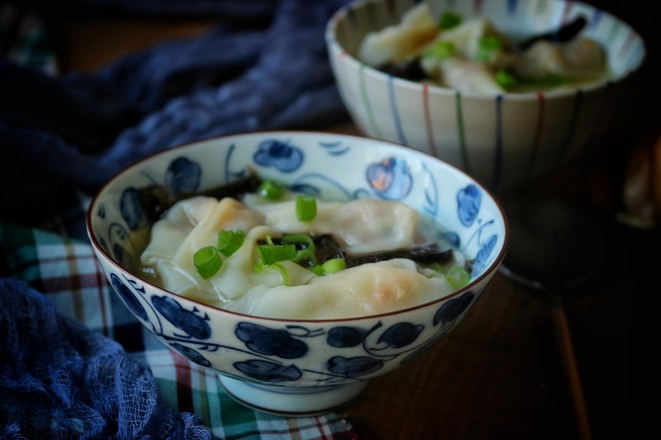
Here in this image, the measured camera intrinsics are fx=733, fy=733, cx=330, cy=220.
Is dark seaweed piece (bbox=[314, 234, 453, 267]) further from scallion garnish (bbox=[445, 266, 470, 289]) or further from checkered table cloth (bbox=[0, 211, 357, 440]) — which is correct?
checkered table cloth (bbox=[0, 211, 357, 440])

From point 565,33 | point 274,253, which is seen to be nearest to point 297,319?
point 274,253

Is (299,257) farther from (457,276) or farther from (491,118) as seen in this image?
(491,118)

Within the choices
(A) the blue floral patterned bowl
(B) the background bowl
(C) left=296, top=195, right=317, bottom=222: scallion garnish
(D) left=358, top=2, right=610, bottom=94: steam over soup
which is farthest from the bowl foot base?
(D) left=358, top=2, right=610, bottom=94: steam over soup

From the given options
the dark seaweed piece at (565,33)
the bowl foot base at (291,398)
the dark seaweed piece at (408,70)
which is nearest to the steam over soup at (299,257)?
the bowl foot base at (291,398)

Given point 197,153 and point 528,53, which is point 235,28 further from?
point 197,153

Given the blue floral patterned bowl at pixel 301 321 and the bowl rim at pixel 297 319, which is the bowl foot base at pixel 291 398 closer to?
the blue floral patterned bowl at pixel 301 321
